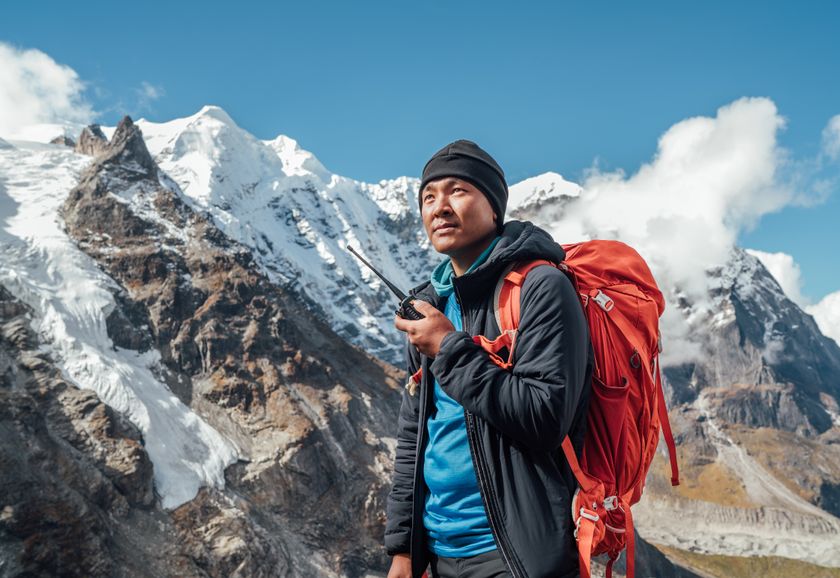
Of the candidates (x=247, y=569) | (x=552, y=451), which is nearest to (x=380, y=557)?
(x=247, y=569)

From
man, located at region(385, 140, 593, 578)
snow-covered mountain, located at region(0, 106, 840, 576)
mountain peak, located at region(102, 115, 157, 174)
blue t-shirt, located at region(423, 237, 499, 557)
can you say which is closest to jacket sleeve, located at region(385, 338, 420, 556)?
man, located at region(385, 140, 593, 578)

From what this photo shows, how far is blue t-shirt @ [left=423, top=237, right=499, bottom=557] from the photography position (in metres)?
3.24

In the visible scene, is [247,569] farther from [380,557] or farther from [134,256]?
[134,256]

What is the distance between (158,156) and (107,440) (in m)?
175

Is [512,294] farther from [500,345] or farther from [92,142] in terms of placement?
[92,142]

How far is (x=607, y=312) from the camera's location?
3158 mm

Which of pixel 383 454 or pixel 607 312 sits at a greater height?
pixel 383 454

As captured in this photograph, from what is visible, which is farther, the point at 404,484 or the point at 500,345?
the point at 404,484

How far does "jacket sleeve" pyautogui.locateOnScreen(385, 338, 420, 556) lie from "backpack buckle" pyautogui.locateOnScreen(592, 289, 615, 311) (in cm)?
119

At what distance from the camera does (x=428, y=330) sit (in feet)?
10.8

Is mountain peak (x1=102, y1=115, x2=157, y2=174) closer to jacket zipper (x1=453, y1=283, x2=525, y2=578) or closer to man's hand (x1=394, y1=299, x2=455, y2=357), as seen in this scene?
man's hand (x1=394, y1=299, x2=455, y2=357)

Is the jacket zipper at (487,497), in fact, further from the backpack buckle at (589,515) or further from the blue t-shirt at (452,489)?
the backpack buckle at (589,515)

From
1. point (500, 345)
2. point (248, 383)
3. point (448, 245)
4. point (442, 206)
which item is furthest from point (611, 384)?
point (248, 383)

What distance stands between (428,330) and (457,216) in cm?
72
